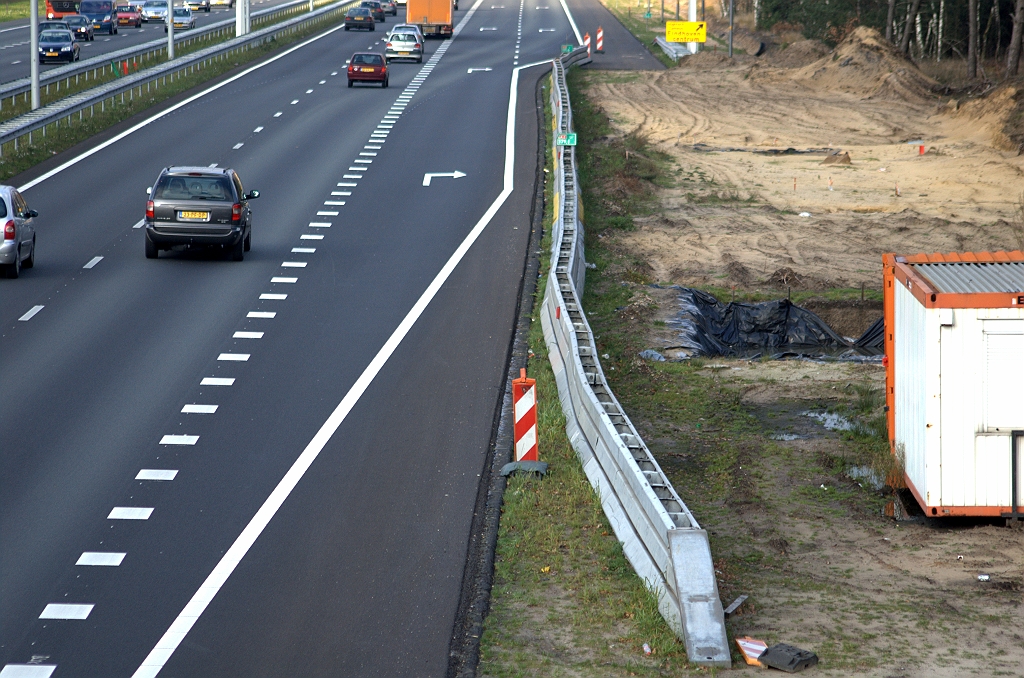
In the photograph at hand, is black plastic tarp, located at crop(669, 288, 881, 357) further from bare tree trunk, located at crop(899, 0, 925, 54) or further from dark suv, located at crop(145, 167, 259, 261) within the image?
bare tree trunk, located at crop(899, 0, 925, 54)

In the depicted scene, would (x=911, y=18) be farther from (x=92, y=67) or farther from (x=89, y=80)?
(x=89, y=80)

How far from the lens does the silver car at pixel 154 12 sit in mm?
85625

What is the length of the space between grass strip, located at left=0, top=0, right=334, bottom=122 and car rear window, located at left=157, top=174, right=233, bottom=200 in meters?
15.3

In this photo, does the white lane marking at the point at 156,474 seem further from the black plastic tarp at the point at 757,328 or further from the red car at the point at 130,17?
the red car at the point at 130,17

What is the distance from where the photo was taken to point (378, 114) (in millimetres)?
46188

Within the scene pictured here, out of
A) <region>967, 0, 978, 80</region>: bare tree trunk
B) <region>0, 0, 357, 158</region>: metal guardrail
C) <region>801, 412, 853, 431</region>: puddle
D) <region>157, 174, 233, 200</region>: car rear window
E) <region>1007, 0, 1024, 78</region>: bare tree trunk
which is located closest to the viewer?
<region>801, 412, 853, 431</region>: puddle

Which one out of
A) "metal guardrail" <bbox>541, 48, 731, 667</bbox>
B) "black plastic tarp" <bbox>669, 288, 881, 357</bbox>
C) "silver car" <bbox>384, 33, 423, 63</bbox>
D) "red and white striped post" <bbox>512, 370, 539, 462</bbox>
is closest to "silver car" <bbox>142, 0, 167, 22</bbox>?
"silver car" <bbox>384, 33, 423, 63</bbox>

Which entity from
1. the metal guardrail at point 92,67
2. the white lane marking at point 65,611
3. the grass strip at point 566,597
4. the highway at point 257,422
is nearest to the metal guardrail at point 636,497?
the grass strip at point 566,597

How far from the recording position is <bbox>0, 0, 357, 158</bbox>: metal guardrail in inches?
1430

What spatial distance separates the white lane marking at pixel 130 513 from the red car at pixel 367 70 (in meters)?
42.1

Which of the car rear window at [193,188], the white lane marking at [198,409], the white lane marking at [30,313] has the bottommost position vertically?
the white lane marking at [198,409]

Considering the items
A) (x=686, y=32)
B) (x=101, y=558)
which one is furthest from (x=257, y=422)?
(x=686, y=32)

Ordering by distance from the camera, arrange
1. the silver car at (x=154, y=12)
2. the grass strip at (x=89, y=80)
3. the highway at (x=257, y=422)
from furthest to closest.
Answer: the silver car at (x=154, y=12) → the grass strip at (x=89, y=80) → the highway at (x=257, y=422)

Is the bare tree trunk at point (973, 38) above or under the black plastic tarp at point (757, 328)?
above
